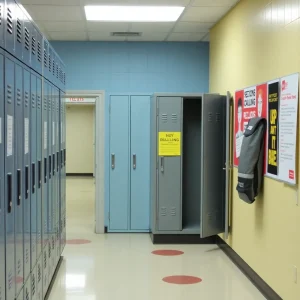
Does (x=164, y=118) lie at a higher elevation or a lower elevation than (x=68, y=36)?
lower

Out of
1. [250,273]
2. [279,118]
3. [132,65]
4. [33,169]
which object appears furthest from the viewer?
[132,65]

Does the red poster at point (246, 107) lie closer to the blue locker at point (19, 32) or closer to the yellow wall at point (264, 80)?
the yellow wall at point (264, 80)

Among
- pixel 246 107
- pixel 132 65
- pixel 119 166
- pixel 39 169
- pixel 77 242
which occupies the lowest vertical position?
pixel 77 242

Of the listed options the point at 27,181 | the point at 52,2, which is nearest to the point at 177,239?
the point at 52,2

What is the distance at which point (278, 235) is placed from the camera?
465 centimetres

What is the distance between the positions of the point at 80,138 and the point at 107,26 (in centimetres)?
1075

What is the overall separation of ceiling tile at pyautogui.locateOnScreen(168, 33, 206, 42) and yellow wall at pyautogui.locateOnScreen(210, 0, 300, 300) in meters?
0.97

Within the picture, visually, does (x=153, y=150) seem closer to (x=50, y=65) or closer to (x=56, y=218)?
(x=56, y=218)

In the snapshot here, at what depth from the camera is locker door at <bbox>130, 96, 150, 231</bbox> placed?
803 cm

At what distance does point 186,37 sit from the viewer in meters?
7.99

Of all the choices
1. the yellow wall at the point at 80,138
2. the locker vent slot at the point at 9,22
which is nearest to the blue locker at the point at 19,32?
the locker vent slot at the point at 9,22

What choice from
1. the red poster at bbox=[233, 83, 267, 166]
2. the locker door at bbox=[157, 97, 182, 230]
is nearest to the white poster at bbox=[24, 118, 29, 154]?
the red poster at bbox=[233, 83, 267, 166]

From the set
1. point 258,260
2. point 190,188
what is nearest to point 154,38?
point 190,188

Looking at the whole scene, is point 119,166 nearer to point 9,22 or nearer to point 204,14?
A: point 204,14
